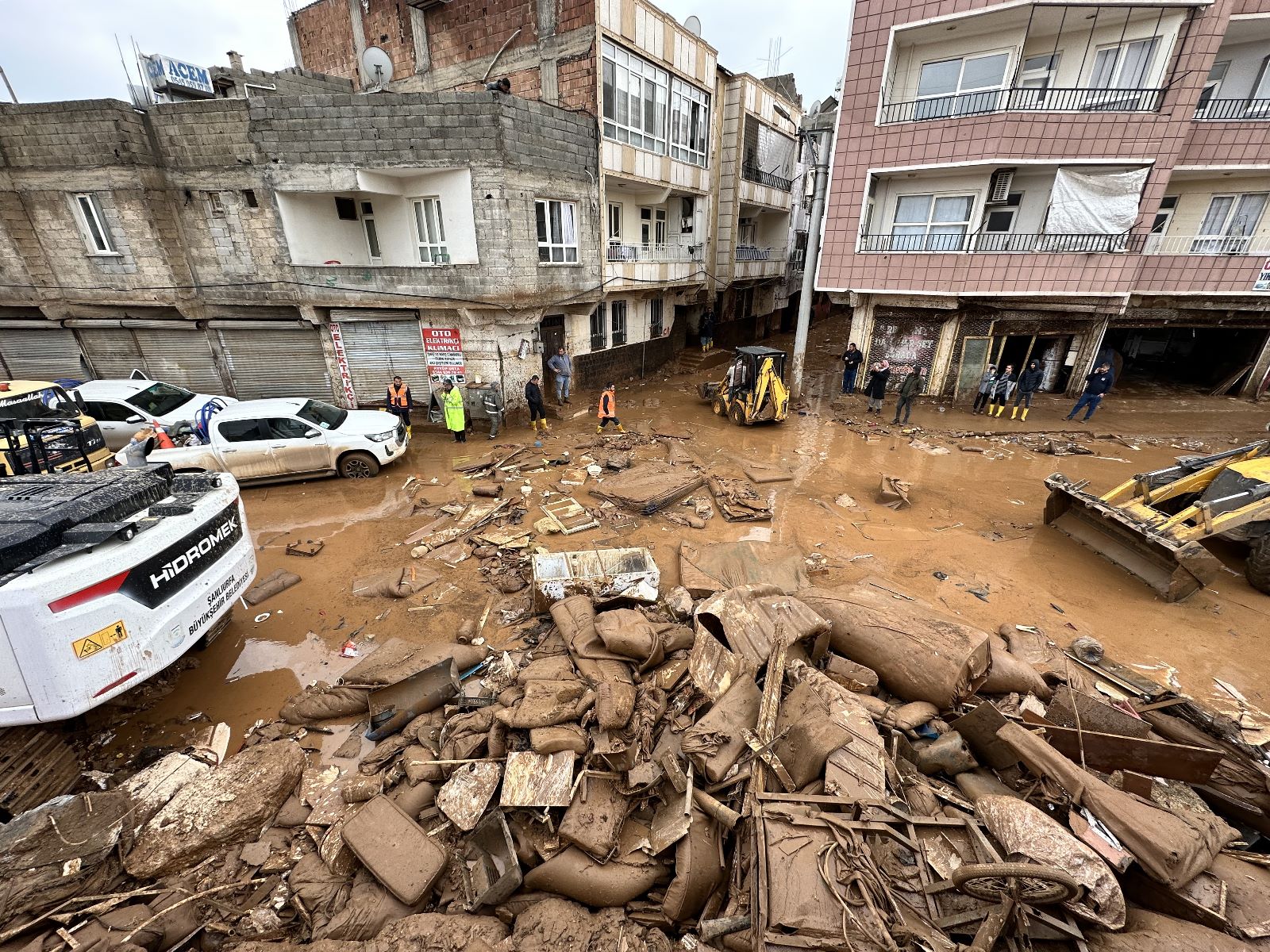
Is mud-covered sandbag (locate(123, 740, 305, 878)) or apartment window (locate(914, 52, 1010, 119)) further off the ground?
apartment window (locate(914, 52, 1010, 119))

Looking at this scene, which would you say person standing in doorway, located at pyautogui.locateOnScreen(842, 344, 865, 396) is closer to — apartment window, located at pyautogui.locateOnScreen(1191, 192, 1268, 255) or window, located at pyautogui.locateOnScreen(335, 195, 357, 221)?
apartment window, located at pyautogui.locateOnScreen(1191, 192, 1268, 255)

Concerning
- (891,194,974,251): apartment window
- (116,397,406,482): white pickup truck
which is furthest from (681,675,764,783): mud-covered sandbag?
(891,194,974,251): apartment window

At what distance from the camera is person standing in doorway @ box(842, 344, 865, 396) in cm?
1661

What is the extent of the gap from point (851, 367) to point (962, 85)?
7880 mm

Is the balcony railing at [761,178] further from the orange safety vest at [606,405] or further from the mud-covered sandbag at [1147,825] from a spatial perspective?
the mud-covered sandbag at [1147,825]

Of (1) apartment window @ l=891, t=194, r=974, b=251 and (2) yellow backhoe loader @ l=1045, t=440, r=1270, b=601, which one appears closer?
(2) yellow backhoe loader @ l=1045, t=440, r=1270, b=601

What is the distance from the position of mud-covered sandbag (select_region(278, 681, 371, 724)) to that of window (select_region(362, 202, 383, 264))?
45.6ft

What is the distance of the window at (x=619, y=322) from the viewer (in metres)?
18.0

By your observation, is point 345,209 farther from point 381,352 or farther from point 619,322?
point 619,322

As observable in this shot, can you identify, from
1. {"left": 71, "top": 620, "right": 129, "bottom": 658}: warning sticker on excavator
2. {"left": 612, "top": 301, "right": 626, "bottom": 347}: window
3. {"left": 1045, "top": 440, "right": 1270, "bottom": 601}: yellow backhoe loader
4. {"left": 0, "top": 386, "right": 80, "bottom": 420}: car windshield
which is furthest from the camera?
{"left": 612, "top": 301, "right": 626, "bottom": 347}: window

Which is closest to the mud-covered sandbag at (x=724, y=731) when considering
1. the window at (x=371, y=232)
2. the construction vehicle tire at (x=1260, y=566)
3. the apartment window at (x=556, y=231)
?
the construction vehicle tire at (x=1260, y=566)

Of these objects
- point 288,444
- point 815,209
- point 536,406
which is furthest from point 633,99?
point 288,444

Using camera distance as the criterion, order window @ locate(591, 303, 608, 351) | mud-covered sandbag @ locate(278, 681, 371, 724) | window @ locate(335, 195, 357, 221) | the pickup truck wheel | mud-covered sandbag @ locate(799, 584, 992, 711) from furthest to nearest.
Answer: window @ locate(591, 303, 608, 351)
window @ locate(335, 195, 357, 221)
the pickup truck wheel
mud-covered sandbag @ locate(278, 681, 371, 724)
mud-covered sandbag @ locate(799, 584, 992, 711)

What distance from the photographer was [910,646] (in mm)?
4594
